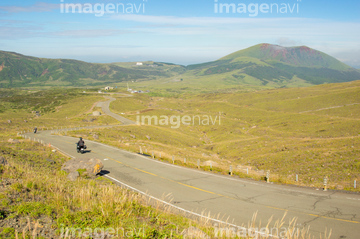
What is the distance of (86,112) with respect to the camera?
86625 mm

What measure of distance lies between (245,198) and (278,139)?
157 ft

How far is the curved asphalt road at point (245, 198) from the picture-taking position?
35.8 feet

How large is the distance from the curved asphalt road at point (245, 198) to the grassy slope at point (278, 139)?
11.4 feet

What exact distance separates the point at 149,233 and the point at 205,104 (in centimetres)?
13033

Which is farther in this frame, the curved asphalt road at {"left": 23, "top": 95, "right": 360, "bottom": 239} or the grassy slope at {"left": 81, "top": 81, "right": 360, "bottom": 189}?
the grassy slope at {"left": 81, "top": 81, "right": 360, "bottom": 189}

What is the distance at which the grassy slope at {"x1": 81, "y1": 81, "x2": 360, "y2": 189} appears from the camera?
29.9 m

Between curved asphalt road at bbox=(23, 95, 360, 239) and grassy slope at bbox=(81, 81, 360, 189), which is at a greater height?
curved asphalt road at bbox=(23, 95, 360, 239)

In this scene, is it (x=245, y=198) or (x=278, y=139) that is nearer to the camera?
(x=245, y=198)

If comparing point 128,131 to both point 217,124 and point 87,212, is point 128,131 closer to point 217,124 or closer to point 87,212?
point 217,124

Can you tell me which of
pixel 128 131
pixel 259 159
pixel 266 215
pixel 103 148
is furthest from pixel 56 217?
pixel 128 131

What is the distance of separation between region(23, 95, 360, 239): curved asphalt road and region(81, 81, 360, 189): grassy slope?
347 cm

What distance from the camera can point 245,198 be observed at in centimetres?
1397

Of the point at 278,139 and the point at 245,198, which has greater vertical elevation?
the point at 245,198

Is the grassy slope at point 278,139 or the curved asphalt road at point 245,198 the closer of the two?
the curved asphalt road at point 245,198
